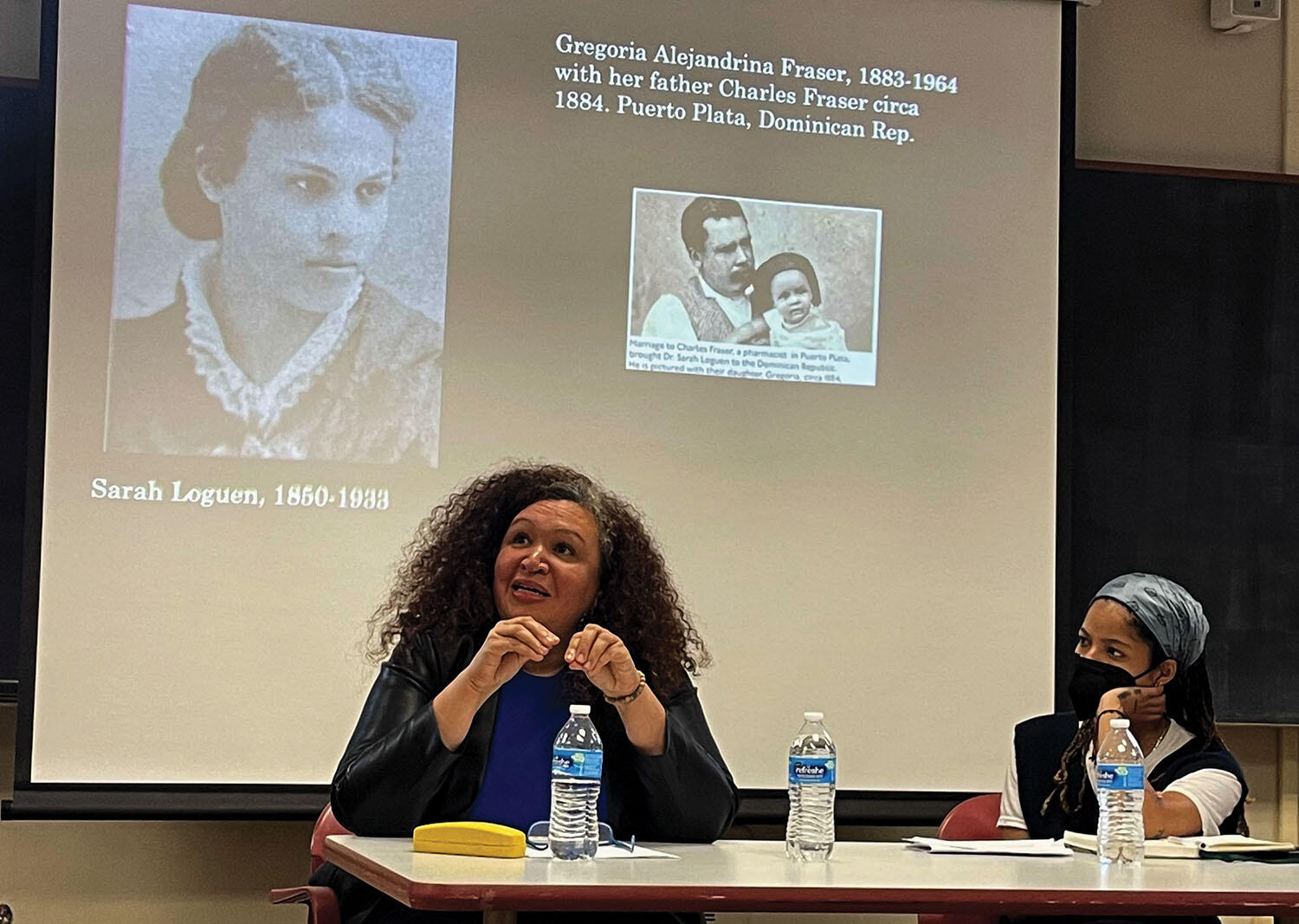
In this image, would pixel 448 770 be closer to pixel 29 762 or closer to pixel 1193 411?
pixel 29 762

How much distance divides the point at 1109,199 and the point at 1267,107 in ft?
2.29

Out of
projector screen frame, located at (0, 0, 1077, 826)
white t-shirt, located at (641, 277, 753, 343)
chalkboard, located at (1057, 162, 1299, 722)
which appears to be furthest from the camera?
chalkboard, located at (1057, 162, 1299, 722)

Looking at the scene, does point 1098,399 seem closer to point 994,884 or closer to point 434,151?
point 434,151

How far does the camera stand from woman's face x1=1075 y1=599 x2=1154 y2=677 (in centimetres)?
290

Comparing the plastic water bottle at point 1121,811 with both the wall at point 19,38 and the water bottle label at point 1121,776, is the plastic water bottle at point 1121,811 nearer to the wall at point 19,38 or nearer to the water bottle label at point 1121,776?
the water bottle label at point 1121,776

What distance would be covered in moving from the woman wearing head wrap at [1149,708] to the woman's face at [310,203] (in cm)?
191

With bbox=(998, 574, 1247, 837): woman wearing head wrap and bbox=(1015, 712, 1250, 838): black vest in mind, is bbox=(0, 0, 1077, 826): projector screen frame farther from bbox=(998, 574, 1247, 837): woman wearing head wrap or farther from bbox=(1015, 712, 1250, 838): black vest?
bbox=(998, 574, 1247, 837): woman wearing head wrap

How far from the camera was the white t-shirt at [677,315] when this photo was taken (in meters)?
4.01

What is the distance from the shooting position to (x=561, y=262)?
395cm

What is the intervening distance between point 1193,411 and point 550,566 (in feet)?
7.60

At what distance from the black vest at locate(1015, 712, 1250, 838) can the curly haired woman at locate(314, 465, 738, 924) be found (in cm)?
67

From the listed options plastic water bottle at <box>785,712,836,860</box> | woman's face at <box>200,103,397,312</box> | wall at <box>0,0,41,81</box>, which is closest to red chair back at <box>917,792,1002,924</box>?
plastic water bottle at <box>785,712,836,860</box>

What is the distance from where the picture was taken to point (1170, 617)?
2.90 m

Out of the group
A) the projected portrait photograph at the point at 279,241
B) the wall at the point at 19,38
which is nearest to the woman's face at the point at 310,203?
the projected portrait photograph at the point at 279,241
